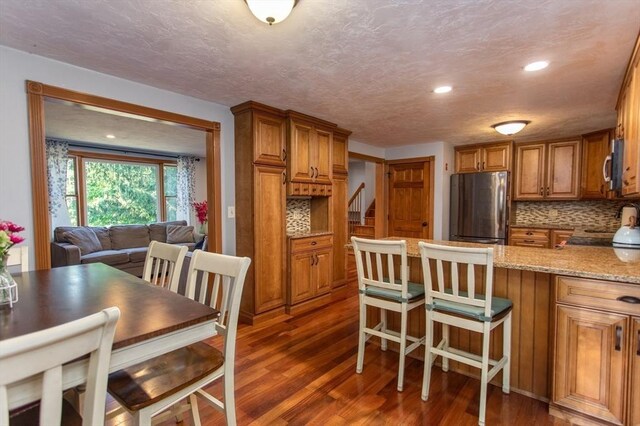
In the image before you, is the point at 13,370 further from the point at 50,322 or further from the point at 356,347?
the point at 356,347

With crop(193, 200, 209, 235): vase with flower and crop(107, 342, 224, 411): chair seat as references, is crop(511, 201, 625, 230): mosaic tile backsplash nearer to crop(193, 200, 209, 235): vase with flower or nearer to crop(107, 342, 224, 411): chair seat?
crop(107, 342, 224, 411): chair seat

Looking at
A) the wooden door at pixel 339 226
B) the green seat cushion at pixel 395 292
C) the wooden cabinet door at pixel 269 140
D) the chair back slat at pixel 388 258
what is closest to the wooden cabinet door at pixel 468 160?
the wooden door at pixel 339 226

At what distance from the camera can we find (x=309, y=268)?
372 cm

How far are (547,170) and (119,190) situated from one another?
7657 millimetres

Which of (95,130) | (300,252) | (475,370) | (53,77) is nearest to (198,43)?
(53,77)

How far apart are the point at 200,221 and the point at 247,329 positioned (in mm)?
4251

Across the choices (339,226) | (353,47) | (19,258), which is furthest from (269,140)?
(19,258)

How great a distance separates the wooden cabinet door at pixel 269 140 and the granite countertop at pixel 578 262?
5.70ft

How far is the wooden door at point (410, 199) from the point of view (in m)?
5.17

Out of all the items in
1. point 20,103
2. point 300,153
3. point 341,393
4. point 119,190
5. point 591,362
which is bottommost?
point 341,393

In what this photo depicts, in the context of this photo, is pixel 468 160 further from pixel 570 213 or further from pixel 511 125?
pixel 570 213

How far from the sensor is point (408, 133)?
4457mm

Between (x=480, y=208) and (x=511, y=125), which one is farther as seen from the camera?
(x=480, y=208)

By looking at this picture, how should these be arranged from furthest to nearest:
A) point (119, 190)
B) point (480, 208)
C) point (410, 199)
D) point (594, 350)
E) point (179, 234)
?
point (119, 190), point (179, 234), point (410, 199), point (480, 208), point (594, 350)
